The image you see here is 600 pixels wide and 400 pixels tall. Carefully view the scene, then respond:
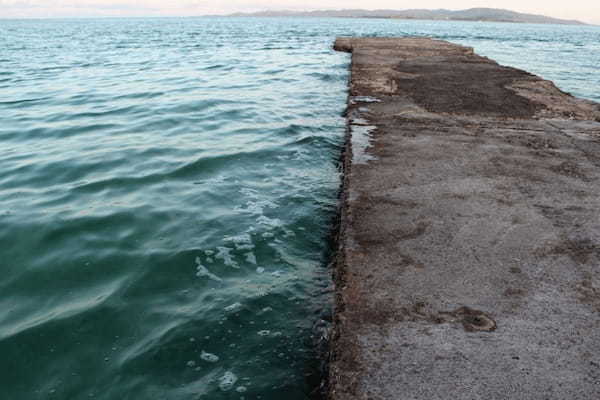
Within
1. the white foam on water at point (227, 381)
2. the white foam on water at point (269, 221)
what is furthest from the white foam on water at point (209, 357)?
the white foam on water at point (269, 221)

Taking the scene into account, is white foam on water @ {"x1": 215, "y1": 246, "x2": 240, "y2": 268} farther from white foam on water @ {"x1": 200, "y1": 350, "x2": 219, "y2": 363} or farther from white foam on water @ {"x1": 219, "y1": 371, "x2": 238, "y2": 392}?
white foam on water @ {"x1": 219, "y1": 371, "x2": 238, "y2": 392}

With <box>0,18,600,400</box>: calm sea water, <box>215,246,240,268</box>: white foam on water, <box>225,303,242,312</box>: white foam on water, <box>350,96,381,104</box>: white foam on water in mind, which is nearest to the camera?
<box>0,18,600,400</box>: calm sea water

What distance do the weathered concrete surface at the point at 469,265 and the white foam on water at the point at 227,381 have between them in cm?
70

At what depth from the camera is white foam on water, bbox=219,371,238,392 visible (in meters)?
2.37

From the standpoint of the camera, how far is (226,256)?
3.74 m

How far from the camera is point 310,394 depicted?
2.26m

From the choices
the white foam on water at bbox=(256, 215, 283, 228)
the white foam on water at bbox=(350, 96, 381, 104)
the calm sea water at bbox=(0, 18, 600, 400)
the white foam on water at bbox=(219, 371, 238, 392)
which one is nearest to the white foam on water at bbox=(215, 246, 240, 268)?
the calm sea water at bbox=(0, 18, 600, 400)

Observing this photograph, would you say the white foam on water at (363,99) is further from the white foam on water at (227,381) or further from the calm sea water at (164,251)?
the white foam on water at (227,381)

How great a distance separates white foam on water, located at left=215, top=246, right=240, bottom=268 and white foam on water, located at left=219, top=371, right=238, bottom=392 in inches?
48.1

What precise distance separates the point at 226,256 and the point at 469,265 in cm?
199

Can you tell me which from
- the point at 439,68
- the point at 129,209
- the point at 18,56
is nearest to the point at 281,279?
the point at 129,209

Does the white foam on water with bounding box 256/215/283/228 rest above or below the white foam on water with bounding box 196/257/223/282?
above

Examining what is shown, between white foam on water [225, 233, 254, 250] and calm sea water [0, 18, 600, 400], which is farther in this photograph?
white foam on water [225, 233, 254, 250]

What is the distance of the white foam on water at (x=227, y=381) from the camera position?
237 centimetres
